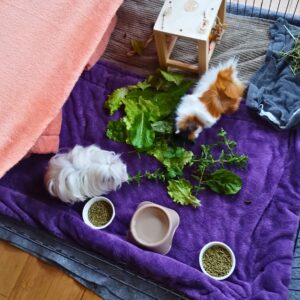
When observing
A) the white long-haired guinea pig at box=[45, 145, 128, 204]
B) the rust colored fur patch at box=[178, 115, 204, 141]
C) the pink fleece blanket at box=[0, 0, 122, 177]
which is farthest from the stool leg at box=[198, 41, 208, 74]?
the white long-haired guinea pig at box=[45, 145, 128, 204]

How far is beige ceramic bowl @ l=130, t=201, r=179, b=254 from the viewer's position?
1391 millimetres

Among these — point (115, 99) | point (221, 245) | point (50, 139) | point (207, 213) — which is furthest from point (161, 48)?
point (221, 245)

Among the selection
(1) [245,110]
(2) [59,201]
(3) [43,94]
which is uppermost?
(3) [43,94]

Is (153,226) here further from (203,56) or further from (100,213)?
(203,56)

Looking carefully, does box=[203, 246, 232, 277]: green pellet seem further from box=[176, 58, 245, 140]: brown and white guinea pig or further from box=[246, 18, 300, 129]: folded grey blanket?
box=[246, 18, 300, 129]: folded grey blanket

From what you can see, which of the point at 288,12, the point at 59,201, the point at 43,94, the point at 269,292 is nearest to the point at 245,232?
the point at 269,292

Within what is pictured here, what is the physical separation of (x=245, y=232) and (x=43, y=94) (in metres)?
0.84

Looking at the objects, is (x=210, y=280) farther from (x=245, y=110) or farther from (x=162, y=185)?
(x=245, y=110)

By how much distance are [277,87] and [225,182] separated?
45 cm

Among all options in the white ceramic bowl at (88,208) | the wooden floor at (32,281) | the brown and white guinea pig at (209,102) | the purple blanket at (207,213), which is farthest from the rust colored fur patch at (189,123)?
the wooden floor at (32,281)

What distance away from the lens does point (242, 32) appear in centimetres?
175

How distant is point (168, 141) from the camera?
157cm

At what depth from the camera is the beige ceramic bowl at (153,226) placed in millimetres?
1391

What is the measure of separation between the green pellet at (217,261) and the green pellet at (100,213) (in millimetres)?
379
